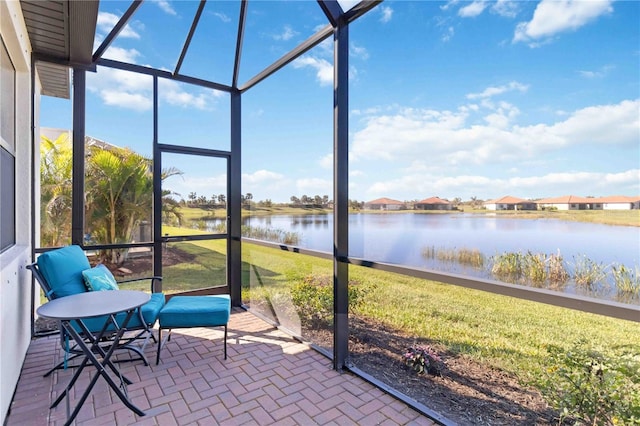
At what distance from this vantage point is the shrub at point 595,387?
170 centimetres

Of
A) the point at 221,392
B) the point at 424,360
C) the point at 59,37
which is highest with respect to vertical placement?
the point at 59,37

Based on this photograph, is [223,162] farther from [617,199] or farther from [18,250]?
[617,199]

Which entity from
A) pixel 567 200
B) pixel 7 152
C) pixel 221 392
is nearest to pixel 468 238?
pixel 567 200

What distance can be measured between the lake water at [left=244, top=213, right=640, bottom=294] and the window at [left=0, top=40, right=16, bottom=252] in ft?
8.67

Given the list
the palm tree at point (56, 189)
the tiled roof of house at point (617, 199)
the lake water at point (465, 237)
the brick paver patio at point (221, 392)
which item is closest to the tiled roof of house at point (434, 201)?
the lake water at point (465, 237)

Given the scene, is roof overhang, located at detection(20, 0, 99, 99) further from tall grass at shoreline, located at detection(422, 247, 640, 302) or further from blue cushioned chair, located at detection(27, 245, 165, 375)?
tall grass at shoreline, located at detection(422, 247, 640, 302)

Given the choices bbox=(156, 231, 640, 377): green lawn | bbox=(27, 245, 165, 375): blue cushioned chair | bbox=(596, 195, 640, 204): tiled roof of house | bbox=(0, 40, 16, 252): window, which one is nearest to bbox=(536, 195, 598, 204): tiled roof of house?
bbox=(596, 195, 640, 204): tiled roof of house

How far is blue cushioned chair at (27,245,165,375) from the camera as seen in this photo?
8.65 ft

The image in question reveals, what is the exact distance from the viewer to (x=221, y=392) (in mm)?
2447

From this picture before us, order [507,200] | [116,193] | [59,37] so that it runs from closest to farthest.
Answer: [507,200], [59,37], [116,193]

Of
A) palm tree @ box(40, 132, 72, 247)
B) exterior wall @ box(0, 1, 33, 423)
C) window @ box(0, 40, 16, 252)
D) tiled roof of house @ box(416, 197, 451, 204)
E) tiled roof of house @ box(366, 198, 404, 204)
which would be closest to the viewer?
exterior wall @ box(0, 1, 33, 423)

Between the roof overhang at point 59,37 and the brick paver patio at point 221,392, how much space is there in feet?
9.74

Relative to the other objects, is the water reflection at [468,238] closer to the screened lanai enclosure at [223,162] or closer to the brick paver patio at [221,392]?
the screened lanai enclosure at [223,162]

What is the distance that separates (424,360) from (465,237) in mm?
1092
